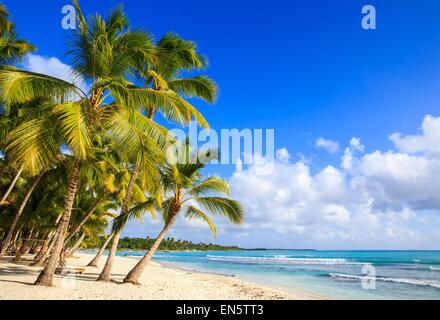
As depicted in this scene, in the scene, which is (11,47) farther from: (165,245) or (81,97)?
(165,245)

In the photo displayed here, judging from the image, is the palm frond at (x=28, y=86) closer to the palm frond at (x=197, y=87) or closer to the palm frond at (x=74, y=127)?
the palm frond at (x=74, y=127)

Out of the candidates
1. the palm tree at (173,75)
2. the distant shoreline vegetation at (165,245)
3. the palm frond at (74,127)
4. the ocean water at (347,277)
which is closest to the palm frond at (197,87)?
the palm tree at (173,75)

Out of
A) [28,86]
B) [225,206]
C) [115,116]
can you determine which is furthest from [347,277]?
[28,86]

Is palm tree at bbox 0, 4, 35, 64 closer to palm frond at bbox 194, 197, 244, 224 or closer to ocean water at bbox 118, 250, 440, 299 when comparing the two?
palm frond at bbox 194, 197, 244, 224

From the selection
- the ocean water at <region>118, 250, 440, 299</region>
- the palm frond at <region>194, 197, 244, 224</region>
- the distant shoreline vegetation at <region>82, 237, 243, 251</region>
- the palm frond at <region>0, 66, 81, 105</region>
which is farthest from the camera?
the distant shoreline vegetation at <region>82, 237, 243, 251</region>

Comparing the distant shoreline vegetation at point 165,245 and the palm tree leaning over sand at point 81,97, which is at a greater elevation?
the palm tree leaning over sand at point 81,97

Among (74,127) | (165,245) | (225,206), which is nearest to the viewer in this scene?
(74,127)

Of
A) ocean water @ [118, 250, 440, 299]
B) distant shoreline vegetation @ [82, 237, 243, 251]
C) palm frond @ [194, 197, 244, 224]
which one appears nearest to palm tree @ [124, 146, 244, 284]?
palm frond @ [194, 197, 244, 224]

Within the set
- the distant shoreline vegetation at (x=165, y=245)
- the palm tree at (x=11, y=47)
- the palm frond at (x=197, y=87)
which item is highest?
the palm tree at (x=11, y=47)

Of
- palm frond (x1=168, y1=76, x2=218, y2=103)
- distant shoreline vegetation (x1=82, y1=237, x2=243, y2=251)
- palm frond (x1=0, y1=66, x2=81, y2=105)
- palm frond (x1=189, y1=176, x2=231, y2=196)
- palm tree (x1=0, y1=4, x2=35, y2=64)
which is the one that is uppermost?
palm tree (x1=0, y1=4, x2=35, y2=64)

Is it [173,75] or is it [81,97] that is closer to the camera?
[81,97]

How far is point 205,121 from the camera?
32.9ft
